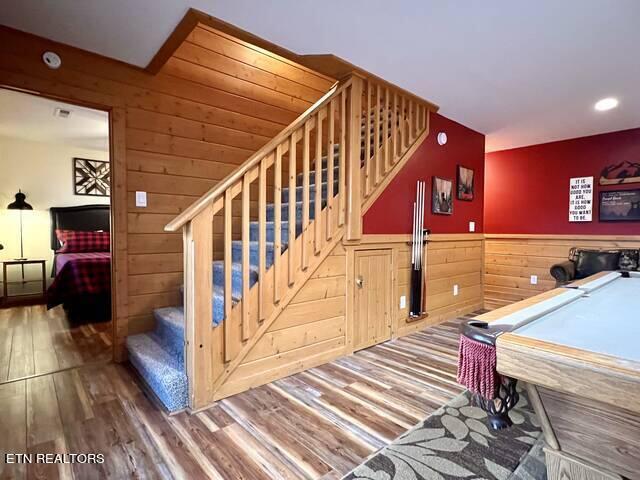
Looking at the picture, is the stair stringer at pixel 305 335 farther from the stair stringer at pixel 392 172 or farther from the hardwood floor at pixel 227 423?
the stair stringer at pixel 392 172

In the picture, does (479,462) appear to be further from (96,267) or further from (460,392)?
(96,267)

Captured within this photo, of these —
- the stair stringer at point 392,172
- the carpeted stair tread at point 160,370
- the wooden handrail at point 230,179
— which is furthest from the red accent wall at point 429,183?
the carpeted stair tread at point 160,370

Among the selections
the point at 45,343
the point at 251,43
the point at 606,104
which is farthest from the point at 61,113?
the point at 606,104

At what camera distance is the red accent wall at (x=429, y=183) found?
3.03 meters

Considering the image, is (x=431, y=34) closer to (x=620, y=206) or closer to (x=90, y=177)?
(x=620, y=206)

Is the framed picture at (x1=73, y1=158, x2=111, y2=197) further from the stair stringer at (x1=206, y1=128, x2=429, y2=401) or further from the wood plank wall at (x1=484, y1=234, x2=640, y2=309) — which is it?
the wood plank wall at (x1=484, y1=234, x2=640, y2=309)

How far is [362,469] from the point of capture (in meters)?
1.39

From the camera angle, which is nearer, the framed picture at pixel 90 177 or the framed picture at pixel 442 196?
the framed picture at pixel 442 196

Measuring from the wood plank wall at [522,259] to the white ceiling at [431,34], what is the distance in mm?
1821

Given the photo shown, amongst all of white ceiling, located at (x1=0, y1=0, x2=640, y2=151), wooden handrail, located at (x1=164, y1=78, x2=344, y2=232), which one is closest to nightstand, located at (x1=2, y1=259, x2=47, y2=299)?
white ceiling, located at (x1=0, y1=0, x2=640, y2=151)

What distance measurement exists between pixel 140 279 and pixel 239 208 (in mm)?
1022

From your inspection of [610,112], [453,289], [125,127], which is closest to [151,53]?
[125,127]

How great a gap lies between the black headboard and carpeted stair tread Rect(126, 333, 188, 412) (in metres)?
3.69

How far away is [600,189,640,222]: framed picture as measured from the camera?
3818 mm
